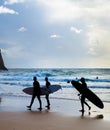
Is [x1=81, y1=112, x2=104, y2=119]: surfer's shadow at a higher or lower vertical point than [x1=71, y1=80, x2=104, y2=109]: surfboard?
Result: lower

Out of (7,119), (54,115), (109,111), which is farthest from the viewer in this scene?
(109,111)

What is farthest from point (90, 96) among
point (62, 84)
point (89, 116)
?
point (62, 84)

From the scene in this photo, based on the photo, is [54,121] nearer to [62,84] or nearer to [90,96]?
[90,96]

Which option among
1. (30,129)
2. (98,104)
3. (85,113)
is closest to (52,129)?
(30,129)

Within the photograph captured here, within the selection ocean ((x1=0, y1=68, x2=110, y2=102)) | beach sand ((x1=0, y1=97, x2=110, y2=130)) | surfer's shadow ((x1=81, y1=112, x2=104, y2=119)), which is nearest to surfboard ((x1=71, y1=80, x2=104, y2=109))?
beach sand ((x1=0, y1=97, x2=110, y2=130))

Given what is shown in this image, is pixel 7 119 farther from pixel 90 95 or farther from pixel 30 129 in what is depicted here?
pixel 90 95

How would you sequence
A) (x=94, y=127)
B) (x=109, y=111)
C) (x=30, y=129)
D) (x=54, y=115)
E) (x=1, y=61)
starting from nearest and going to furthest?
(x=30, y=129)
(x=94, y=127)
(x=54, y=115)
(x=109, y=111)
(x=1, y=61)

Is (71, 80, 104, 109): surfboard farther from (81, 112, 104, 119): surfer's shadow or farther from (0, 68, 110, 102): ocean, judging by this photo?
(0, 68, 110, 102): ocean

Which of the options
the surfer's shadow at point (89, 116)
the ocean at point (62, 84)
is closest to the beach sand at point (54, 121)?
the surfer's shadow at point (89, 116)

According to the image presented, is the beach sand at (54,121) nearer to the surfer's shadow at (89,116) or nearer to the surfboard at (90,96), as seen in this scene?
the surfer's shadow at (89,116)

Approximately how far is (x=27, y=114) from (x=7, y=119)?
2.04m

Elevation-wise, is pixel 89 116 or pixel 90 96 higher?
pixel 90 96

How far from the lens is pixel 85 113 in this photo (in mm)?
16516

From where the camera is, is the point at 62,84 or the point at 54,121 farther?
the point at 62,84
